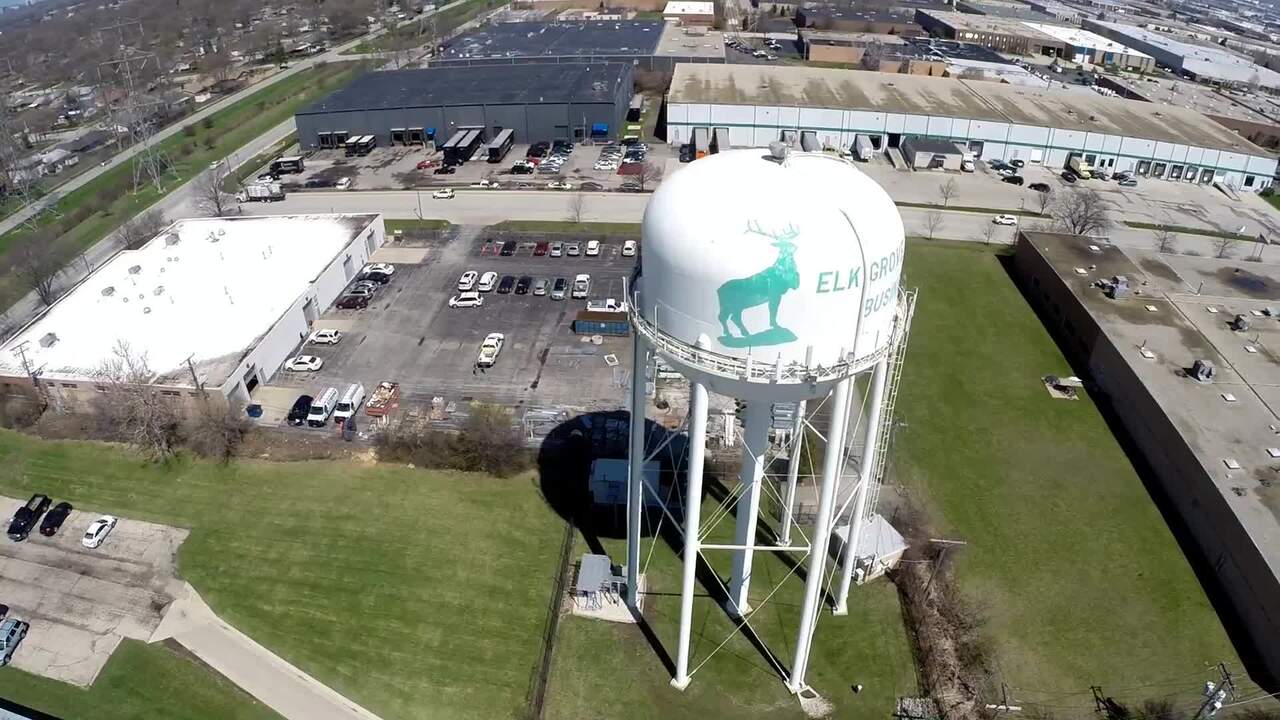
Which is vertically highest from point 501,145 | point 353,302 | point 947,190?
point 501,145

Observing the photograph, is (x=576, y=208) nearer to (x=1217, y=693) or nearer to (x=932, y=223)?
(x=932, y=223)

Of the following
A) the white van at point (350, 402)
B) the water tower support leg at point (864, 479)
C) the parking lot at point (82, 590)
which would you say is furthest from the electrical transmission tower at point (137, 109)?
the water tower support leg at point (864, 479)

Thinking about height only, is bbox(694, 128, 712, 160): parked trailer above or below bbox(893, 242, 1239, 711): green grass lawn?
above

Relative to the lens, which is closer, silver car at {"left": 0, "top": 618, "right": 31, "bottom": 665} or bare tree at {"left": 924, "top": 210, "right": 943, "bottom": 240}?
silver car at {"left": 0, "top": 618, "right": 31, "bottom": 665}

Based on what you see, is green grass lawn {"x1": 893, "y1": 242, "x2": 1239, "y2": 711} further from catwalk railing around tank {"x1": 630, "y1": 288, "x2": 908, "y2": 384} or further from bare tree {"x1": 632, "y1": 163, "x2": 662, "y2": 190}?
bare tree {"x1": 632, "y1": 163, "x2": 662, "y2": 190}

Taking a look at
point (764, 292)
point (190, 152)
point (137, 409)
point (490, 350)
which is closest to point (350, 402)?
point (490, 350)

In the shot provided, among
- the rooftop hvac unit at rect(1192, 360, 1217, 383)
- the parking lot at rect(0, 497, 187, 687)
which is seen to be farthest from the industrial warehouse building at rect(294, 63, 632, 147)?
the rooftop hvac unit at rect(1192, 360, 1217, 383)

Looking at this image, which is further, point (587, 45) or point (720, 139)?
point (587, 45)
